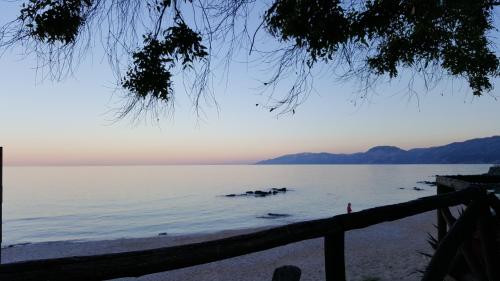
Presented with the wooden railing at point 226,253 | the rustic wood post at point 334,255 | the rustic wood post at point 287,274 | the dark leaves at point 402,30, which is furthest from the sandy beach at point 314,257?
the rustic wood post at point 287,274

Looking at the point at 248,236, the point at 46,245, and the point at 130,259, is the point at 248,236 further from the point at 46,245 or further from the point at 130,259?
the point at 46,245

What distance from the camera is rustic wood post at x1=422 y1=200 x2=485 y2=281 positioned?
13.1 ft

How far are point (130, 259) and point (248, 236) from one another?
2.84 ft

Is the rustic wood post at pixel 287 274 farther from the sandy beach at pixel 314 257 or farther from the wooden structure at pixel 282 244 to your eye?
the sandy beach at pixel 314 257

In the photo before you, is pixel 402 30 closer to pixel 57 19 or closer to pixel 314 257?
pixel 57 19

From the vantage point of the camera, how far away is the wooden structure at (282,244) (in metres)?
2.02

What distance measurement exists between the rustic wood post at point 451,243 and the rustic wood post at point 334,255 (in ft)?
3.67

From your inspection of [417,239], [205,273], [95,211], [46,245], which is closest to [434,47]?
[205,273]

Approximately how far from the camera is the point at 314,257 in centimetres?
2405

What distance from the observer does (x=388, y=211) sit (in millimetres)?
3828

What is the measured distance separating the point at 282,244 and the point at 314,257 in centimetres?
2217

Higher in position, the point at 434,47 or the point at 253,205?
the point at 434,47

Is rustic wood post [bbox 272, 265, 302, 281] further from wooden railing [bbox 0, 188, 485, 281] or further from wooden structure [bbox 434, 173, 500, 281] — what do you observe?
wooden structure [bbox 434, 173, 500, 281]

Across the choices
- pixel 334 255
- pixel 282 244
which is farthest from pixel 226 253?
pixel 334 255
